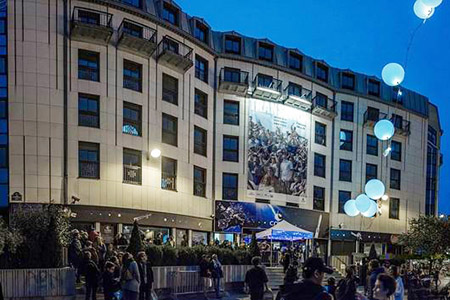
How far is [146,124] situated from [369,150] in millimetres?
23213

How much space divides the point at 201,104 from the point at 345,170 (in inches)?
618

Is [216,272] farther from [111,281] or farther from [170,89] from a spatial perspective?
[170,89]

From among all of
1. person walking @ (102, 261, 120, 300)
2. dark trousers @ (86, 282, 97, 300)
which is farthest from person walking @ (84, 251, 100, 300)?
person walking @ (102, 261, 120, 300)

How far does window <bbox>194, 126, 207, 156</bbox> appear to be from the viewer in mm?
29234

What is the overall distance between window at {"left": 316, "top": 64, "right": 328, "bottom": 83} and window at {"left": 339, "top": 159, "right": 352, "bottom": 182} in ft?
23.1

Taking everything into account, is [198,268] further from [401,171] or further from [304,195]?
[401,171]

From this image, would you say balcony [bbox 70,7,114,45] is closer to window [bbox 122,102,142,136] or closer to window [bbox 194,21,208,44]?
window [bbox 122,102,142,136]

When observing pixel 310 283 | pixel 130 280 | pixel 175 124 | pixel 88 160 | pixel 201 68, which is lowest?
pixel 130 280

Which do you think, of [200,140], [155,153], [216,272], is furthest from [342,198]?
[216,272]

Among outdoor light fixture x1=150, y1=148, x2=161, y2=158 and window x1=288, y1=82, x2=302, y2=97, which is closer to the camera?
outdoor light fixture x1=150, y1=148, x2=161, y2=158

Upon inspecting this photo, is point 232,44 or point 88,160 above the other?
point 232,44

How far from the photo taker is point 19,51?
21.8 metres

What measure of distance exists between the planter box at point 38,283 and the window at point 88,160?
9.31 m

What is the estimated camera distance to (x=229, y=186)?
31.2 metres
